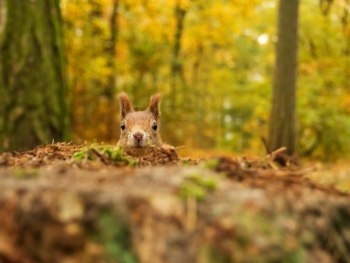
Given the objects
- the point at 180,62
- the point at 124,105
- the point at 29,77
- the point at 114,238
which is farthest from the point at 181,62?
the point at 114,238

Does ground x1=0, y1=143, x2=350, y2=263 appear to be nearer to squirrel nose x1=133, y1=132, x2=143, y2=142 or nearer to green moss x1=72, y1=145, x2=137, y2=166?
green moss x1=72, y1=145, x2=137, y2=166

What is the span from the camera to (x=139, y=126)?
16.7ft

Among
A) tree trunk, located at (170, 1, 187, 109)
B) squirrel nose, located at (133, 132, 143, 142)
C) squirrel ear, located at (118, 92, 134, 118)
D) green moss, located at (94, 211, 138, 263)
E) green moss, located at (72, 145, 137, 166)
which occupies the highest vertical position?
tree trunk, located at (170, 1, 187, 109)

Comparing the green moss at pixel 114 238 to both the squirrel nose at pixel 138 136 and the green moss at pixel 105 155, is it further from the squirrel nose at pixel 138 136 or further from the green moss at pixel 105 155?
the squirrel nose at pixel 138 136

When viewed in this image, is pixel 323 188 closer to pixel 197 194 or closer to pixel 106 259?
pixel 197 194

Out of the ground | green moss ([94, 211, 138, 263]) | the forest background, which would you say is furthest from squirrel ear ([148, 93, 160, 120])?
the forest background

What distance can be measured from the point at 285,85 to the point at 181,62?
11900 mm

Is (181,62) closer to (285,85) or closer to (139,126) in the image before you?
(285,85)

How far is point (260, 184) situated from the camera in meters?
2.27

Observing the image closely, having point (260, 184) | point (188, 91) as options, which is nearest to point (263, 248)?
point (260, 184)

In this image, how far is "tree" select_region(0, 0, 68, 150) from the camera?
6664 mm

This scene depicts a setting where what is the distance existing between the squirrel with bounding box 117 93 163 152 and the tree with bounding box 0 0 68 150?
153 centimetres

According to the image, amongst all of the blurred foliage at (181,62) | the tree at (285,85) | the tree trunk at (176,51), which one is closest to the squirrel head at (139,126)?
the tree at (285,85)

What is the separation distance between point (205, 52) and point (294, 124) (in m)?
20.2
